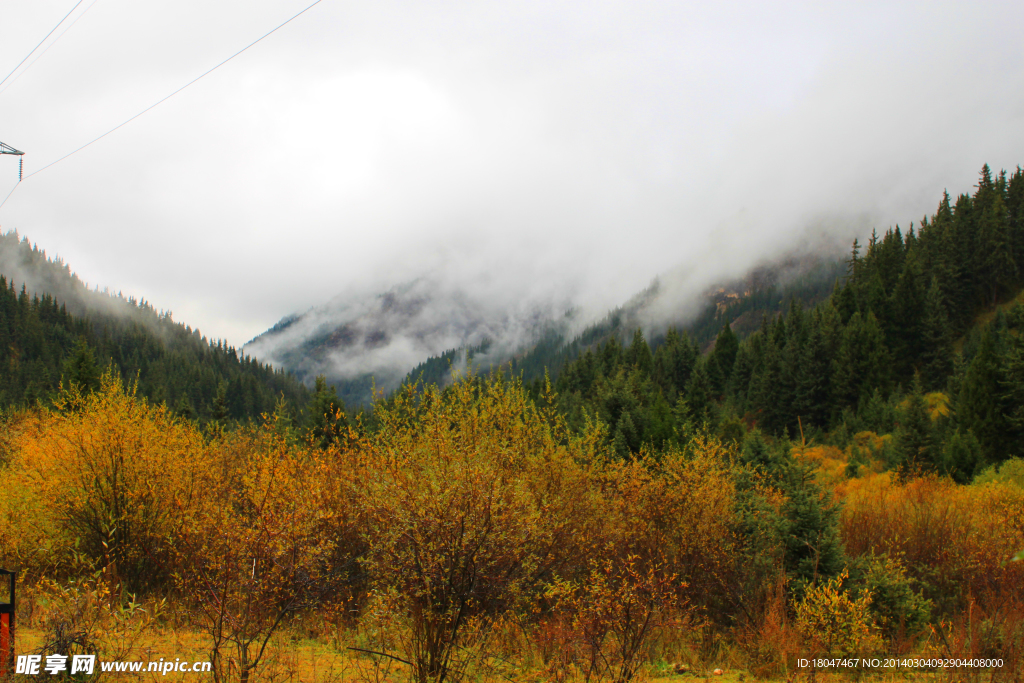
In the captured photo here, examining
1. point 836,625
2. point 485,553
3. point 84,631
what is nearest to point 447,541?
point 485,553

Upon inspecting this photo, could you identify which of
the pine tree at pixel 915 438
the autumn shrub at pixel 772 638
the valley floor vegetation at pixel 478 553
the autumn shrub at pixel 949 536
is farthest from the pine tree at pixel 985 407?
the autumn shrub at pixel 772 638

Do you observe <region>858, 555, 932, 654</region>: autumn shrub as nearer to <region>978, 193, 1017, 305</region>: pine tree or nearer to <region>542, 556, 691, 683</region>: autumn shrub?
<region>542, 556, 691, 683</region>: autumn shrub

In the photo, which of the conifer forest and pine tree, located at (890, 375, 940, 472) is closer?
the conifer forest

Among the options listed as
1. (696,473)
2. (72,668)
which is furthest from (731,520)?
(72,668)

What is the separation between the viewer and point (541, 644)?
1004 cm

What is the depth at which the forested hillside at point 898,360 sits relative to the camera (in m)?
34.6

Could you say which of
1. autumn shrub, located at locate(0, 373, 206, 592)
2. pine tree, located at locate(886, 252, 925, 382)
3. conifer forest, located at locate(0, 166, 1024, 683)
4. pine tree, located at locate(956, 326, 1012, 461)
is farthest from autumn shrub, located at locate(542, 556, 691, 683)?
pine tree, located at locate(886, 252, 925, 382)

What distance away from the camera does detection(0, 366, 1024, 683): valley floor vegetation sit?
8.07m

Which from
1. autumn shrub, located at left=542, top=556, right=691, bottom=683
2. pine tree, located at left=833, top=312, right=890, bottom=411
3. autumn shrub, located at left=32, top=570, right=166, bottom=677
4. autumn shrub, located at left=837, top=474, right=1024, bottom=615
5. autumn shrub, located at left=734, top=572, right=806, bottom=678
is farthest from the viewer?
pine tree, located at left=833, top=312, right=890, bottom=411

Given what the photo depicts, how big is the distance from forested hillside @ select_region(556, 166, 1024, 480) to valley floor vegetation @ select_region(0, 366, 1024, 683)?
1602cm

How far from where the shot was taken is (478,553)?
805 centimetres

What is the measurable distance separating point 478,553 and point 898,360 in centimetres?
6631

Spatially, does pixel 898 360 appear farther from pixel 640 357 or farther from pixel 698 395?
pixel 640 357

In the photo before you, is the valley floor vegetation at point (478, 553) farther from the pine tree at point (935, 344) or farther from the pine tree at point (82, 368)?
the pine tree at point (935, 344)
